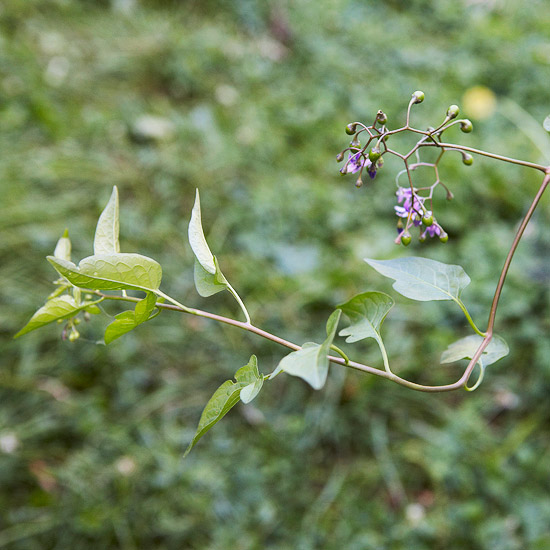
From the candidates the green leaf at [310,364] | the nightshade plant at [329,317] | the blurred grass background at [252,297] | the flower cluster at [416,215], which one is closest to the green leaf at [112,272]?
the nightshade plant at [329,317]

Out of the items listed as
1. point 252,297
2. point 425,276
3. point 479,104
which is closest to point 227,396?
point 425,276

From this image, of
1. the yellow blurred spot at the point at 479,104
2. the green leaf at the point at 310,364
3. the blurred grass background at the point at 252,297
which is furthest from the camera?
the yellow blurred spot at the point at 479,104

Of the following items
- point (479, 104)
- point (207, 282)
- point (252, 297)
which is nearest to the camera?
point (207, 282)

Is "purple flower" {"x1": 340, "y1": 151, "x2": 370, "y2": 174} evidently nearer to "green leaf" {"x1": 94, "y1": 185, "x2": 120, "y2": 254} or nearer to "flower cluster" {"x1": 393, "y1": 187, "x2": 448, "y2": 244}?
"flower cluster" {"x1": 393, "y1": 187, "x2": 448, "y2": 244}

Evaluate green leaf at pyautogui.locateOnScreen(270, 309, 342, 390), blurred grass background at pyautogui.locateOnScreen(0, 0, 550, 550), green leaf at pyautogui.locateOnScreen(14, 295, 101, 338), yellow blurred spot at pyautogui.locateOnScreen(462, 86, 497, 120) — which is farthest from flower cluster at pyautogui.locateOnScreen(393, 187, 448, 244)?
yellow blurred spot at pyautogui.locateOnScreen(462, 86, 497, 120)

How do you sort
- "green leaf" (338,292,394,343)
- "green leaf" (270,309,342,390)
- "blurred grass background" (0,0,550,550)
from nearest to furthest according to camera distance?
"green leaf" (270,309,342,390) → "green leaf" (338,292,394,343) → "blurred grass background" (0,0,550,550)

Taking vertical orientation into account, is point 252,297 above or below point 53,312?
below

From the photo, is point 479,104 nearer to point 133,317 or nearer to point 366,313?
point 366,313

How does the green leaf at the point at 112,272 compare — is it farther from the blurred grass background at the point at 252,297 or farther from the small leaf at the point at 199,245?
the blurred grass background at the point at 252,297

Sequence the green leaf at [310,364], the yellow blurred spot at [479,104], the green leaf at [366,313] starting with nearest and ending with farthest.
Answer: the green leaf at [310,364] → the green leaf at [366,313] → the yellow blurred spot at [479,104]
